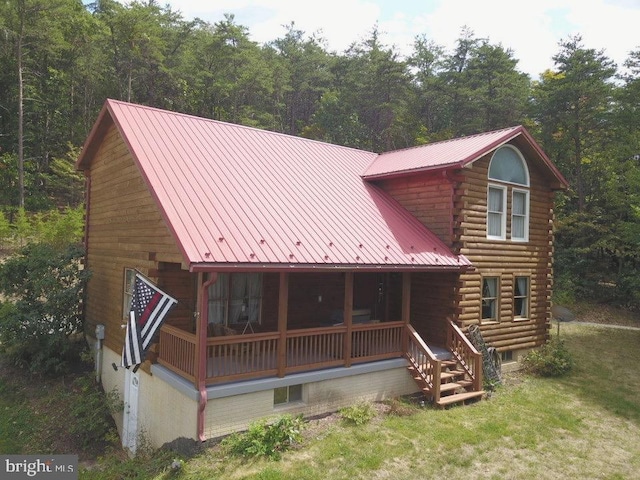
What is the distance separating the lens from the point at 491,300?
13.8 m

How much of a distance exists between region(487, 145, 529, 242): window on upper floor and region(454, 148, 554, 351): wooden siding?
194 mm

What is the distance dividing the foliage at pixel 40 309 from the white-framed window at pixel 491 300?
11698 mm

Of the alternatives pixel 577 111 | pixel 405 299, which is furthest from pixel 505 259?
pixel 577 111

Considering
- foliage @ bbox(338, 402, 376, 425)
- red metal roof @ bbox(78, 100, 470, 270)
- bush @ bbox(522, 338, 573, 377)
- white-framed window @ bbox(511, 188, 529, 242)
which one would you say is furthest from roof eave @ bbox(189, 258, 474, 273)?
bush @ bbox(522, 338, 573, 377)

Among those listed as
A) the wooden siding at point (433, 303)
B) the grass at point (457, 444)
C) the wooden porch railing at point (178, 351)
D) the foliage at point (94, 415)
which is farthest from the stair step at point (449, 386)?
the foliage at point (94, 415)

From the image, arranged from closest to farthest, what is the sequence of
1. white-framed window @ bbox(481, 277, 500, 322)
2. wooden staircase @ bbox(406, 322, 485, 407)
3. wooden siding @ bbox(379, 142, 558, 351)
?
1. wooden staircase @ bbox(406, 322, 485, 407)
2. wooden siding @ bbox(379, 142, 558, 351)
3. white-framed window @ bbox(481, 277, 500, 322)

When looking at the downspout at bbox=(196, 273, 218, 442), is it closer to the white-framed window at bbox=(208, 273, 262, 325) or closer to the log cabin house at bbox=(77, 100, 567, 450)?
the log cabin house at bbox=(77, 100, 567, 450)

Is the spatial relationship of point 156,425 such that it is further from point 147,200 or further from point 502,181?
point 502,181

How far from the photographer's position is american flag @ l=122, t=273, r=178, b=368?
27.7 ft

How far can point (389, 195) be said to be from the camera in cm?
1474

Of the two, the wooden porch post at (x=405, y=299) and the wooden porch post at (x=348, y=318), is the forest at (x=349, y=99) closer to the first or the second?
the wooden porch post at (x=405, y=299)

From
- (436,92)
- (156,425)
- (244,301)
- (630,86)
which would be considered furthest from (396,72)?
(156,425)

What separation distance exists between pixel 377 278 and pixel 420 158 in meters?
4.08

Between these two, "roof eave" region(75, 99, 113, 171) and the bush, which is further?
the bush
